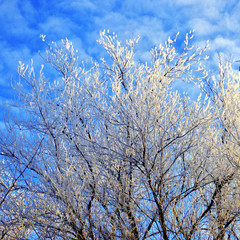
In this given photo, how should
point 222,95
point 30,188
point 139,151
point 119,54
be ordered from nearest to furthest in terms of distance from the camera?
point 139,151 < point 30,188 < point 119,54 < point 222,95

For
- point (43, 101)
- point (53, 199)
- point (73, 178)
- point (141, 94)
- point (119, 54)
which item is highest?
point (119, 54)

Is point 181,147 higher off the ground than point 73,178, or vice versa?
point 181,147

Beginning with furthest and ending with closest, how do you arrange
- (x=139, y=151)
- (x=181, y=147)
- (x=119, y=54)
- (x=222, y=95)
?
(x=222, y=95), (x=119, y=54), (x=181, y=147), (x=139, y=151)

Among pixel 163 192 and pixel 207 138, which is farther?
pixel 207 138

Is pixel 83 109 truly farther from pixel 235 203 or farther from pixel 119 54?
pixel 235 203

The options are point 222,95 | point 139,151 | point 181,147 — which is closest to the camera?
point 139,151

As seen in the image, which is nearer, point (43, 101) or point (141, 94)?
point (141, 94)

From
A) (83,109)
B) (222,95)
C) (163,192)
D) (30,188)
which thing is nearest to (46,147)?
(30,188)

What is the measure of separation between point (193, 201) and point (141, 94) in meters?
2.07

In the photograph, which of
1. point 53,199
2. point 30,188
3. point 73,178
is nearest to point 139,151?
point 73,178

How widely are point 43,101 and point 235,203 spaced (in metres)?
4.20

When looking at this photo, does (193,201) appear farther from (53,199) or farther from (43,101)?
(43,101)

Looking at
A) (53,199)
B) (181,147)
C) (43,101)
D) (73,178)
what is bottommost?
(53,199)

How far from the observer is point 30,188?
5227 millimetres
